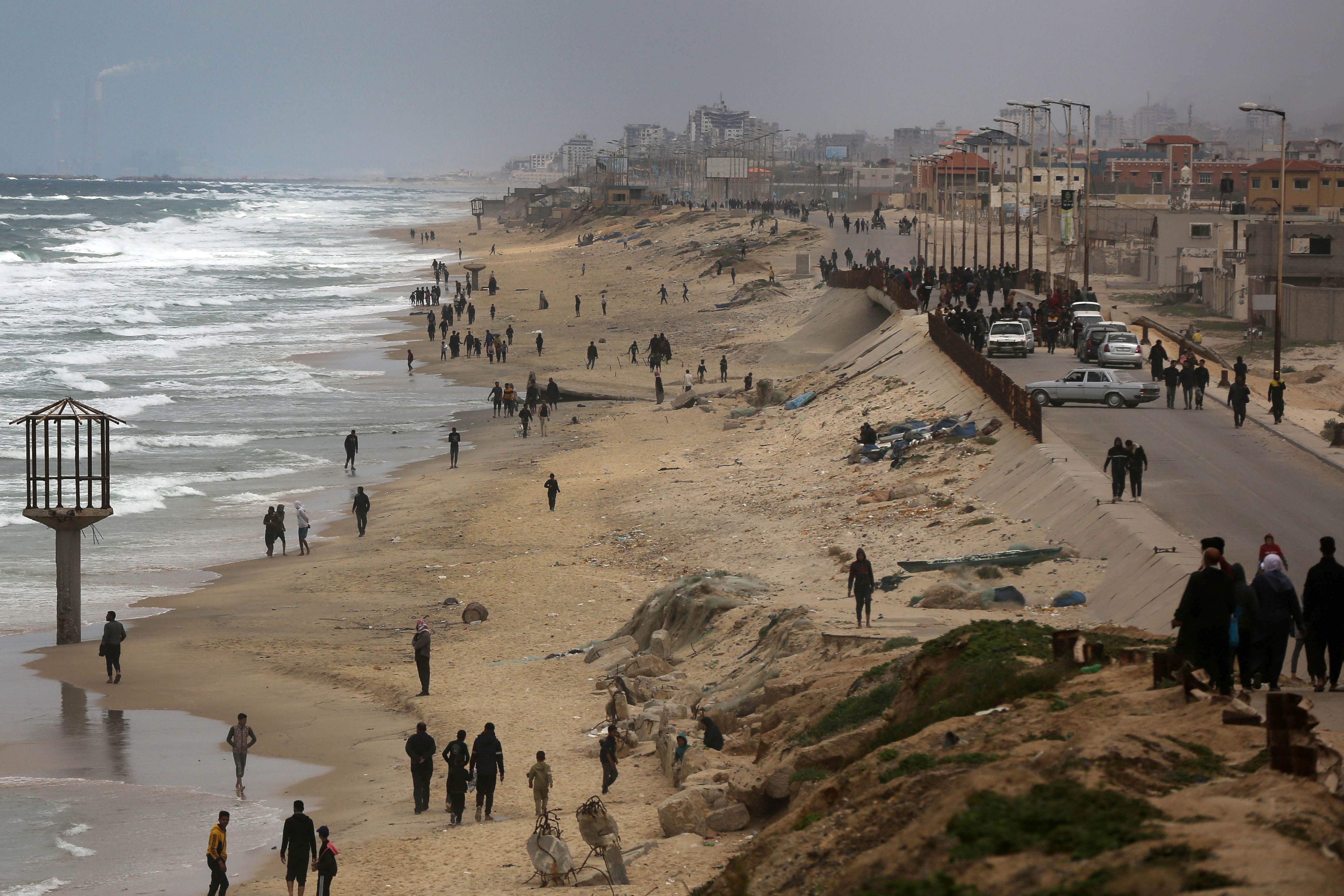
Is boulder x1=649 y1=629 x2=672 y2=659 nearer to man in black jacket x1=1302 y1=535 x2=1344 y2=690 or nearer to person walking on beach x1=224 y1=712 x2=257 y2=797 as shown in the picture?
person walking on beach x1=224 y1=712 x2=257 y2=797

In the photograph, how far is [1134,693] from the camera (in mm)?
10055

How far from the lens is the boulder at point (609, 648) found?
20172mm

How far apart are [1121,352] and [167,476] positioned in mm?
23226

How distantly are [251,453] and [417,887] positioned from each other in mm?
26386

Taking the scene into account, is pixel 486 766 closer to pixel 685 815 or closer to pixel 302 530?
pixel 685 815

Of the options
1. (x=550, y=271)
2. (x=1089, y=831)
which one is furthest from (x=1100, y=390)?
(x=550, y=271)

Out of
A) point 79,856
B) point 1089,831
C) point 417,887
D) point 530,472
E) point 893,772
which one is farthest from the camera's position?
point 530,472

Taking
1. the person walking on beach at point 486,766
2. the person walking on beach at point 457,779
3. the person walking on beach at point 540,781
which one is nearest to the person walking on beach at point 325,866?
the person walking on beach at point 457,779

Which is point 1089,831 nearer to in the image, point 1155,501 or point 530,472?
point 1155,501

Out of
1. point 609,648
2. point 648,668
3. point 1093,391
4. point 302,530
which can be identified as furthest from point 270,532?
point 1093,391

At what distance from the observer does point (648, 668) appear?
1869 centimetres


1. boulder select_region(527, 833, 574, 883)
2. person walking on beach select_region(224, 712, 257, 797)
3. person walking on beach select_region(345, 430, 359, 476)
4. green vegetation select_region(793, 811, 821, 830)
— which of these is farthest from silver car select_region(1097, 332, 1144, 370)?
green vegetation select_region(793, 811, 821, 830)

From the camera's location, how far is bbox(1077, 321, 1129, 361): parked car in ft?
120

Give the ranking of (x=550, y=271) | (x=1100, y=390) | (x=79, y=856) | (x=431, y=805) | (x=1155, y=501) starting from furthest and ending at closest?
(x=550, y=271) < (x=1100, y=390) < (x=1155, y=501) < (x=431, y=805) < (x=79, y=856)
